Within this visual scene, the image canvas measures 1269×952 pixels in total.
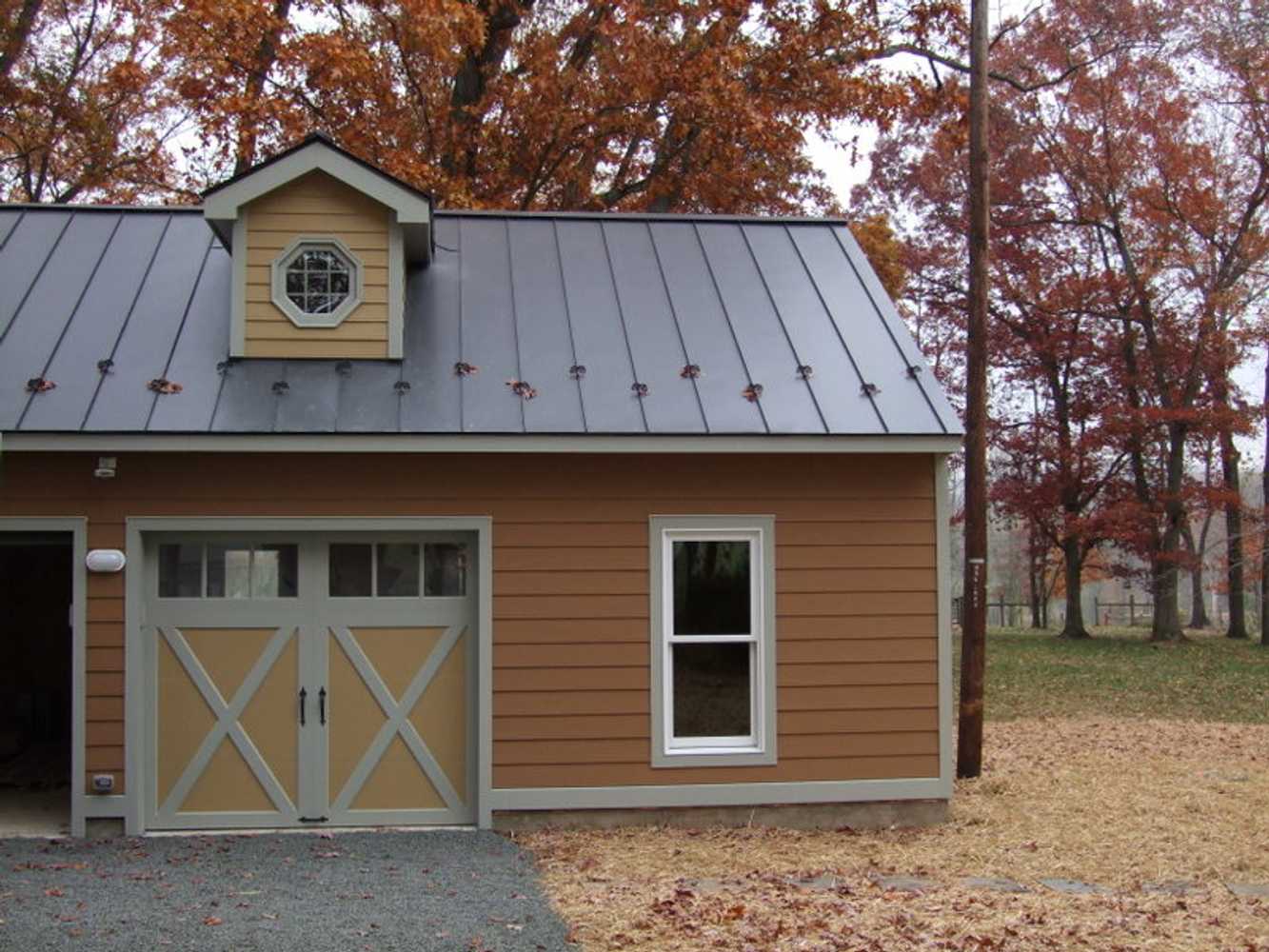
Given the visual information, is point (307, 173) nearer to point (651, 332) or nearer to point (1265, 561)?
point (651, 332)

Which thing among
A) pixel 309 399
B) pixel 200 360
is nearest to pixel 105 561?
pixel 200 360

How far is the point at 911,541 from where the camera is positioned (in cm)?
1069

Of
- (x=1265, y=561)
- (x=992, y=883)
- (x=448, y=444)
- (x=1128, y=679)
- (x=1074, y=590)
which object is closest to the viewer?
(x=992, y=883)

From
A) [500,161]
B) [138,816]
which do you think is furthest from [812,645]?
[500,161]

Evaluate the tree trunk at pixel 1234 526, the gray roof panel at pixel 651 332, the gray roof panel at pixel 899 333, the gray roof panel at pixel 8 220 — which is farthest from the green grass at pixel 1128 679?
the gray roof panel at pixel 8 220

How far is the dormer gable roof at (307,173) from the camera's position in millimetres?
10586

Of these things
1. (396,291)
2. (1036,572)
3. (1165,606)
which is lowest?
(1165,606)

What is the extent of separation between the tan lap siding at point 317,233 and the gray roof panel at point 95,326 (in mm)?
1086

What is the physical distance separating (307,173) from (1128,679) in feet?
57.8

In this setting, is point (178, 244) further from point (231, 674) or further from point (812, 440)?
point (812, 440)

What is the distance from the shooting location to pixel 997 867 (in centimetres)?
943

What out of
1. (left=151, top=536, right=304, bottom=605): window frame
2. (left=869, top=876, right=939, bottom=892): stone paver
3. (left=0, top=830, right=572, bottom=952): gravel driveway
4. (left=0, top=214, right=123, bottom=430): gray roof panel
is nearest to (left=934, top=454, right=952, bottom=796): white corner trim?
(left=869, top=876, right=939, bottom=892): stone paver

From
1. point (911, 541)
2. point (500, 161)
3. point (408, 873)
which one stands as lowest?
point (408, 873)

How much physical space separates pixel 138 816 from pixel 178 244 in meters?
4.70
